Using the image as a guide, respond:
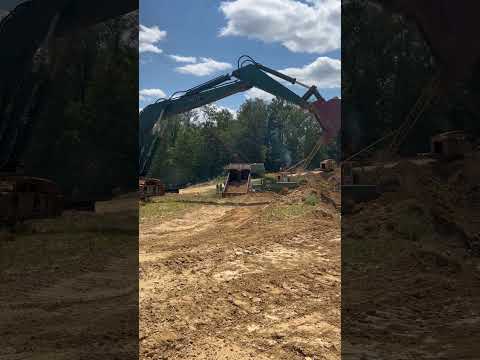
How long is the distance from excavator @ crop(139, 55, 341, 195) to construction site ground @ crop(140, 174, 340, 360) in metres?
4.67

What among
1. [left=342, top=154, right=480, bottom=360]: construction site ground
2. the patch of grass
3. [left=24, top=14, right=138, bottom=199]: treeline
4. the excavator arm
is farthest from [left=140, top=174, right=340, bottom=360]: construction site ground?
the excavator arm

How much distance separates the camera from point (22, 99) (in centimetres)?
281

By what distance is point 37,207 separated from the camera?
288 cm

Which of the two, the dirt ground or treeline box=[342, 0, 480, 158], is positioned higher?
treeline box=[342, 0, 480, 158]

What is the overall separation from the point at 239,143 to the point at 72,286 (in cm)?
3367

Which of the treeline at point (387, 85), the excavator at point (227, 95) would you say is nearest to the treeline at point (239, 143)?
the excavator at point (227, 95)

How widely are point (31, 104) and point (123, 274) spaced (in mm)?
1831

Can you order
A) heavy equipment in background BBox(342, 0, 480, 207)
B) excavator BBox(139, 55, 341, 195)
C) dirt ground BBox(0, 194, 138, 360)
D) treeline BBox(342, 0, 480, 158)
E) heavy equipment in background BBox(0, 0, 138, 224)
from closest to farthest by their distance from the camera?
1. dirt ground BBox(0, 194, 138, 360)
2. heavy equipment in background BBox(0, 0, 138, 224)
3. heavy equipment in background BBox(342, 0, 480, 207)
4. treeline BBox(342, 0, 480, 158)
5. excavator BBox(139, 55, 341, 195)

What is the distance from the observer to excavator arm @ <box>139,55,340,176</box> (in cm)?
1212

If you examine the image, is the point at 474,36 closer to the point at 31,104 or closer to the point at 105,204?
the point at 105,204

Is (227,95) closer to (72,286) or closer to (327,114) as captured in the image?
(327,114)

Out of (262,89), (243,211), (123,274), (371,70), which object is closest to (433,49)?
(371,70)

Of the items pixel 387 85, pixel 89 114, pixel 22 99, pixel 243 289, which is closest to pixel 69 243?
pixel 89 114

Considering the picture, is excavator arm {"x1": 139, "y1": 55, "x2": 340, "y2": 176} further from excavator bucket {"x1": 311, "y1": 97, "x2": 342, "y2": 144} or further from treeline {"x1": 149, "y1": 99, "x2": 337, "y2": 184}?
treeline {"x1": 149, "y1": 99, "x2": 337, "y2": 184}
